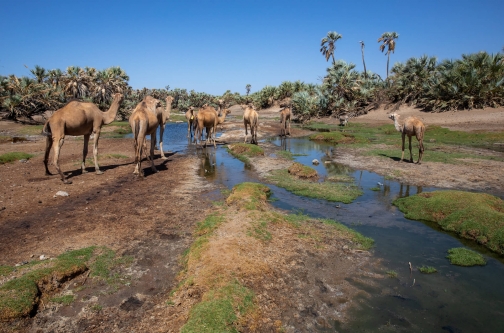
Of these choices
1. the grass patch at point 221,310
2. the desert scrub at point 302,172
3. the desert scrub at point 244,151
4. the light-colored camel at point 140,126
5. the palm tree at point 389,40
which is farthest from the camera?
the palm tree at point 389,40

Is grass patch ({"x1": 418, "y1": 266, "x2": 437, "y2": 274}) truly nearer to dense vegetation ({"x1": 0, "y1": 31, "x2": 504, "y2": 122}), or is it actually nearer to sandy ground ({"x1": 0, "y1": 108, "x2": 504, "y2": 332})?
sandy ground ({"x1": 0, "y1": 108, "x2": 504, "y2": 332})

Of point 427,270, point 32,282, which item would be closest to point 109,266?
point 32,282

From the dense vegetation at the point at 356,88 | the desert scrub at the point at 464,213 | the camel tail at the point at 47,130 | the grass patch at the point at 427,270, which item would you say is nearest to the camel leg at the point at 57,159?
the camel tail at the point at 47,130

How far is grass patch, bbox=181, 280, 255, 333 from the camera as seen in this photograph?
11.8 feet

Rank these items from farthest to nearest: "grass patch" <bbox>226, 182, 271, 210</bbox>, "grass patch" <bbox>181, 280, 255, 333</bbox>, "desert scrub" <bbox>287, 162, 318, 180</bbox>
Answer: "desert scrub" <bbox>287, 162, 318, 180</bbox> < "grass patch" <bbox>226, 182, 271, 210</bbox> < "grass patch" <bbox>181, 280, 255, 333</bbox>

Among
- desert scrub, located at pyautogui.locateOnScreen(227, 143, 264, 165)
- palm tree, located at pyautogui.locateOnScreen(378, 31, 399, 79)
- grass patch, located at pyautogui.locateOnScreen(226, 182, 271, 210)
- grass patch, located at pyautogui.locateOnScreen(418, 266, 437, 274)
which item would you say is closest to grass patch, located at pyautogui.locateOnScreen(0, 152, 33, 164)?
desert scrub, located at pyautogui.locateOnScreen(227, 143, 264, 165)

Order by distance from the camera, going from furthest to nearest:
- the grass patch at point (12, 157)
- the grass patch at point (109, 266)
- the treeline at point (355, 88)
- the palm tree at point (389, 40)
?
1. the palm tree at point (389, 40)
2. the treeline at point (355, 88)
3. the grass patch at point (12, 157)
4. the grass patch at point (109, 266)

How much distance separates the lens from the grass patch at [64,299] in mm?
4342

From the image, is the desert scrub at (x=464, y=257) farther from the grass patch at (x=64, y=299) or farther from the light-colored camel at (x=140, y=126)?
the light-colored camel at (x=140, y=126)

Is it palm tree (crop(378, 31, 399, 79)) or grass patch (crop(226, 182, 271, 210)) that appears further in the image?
palm tree (crop(378, 31, 399, 79))

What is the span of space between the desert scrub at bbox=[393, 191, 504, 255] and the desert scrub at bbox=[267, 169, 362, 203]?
1450 millimetres

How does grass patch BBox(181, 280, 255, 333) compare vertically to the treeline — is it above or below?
below

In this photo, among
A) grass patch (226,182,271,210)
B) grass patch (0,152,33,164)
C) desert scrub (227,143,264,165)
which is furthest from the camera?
desert scrub (227,143,264,165)

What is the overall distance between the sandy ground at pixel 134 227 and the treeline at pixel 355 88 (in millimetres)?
18766
